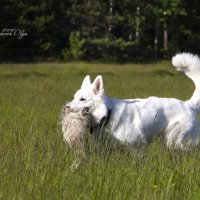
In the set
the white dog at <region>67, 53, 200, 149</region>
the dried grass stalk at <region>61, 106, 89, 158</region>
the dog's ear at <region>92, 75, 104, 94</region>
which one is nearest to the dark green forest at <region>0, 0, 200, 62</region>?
the white dog at <region>67, 53, 200, 149</region>

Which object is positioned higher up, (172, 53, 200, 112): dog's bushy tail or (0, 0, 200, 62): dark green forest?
(172, 53, 200, 112): dog's bushy tail

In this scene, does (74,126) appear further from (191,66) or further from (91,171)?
(191,66)

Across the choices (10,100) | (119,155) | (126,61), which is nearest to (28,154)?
(119,155)

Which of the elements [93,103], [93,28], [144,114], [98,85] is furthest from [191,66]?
[93,28]

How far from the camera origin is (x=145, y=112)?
293 inches

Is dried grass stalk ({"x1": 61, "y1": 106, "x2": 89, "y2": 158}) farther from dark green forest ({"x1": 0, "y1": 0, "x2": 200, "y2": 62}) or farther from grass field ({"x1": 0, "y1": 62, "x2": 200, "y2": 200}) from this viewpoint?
dark green forest ({"x1": 0, "y1": 0, "x2": 200, "y2": 62})

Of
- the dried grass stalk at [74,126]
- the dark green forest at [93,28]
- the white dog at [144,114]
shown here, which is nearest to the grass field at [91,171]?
the dried grass stalk at [74,126]

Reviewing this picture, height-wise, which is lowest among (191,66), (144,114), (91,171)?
(144,114)

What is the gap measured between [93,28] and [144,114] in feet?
109

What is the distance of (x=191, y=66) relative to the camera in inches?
325

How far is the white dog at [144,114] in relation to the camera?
6.97 metres

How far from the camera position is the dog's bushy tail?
8.09 metres

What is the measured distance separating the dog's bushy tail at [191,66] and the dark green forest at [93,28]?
27.0 meters

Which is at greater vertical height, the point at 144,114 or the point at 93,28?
the point at 144,114
